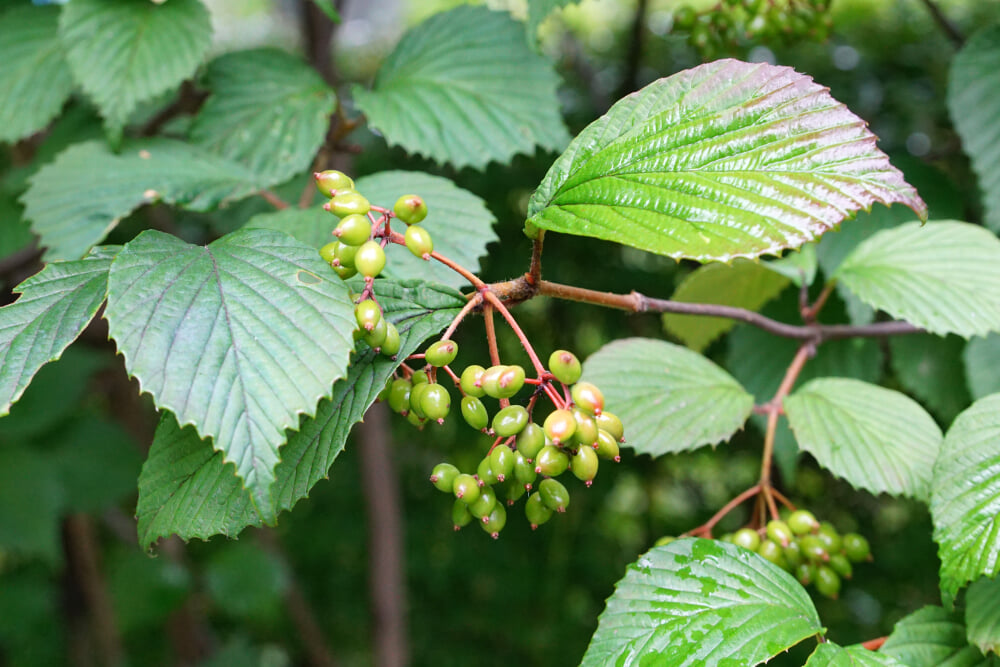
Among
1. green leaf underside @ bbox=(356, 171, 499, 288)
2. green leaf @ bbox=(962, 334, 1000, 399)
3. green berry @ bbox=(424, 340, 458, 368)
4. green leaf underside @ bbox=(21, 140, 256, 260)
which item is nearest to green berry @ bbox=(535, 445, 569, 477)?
green berry @ bbox=(424, 340, 458, 368)

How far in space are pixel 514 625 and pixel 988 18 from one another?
2.12 meters

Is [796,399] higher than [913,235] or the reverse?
the reverse

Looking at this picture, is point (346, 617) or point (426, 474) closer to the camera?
point (426, 474)

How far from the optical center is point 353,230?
0.57 m

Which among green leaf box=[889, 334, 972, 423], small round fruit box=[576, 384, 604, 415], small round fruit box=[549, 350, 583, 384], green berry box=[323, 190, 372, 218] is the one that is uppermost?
green berry box=[323, 190, 372, 218]

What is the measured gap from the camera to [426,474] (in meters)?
2.59

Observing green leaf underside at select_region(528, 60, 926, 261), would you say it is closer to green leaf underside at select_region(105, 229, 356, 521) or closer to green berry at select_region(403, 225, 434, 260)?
green berry at select_region(403, 225, 434, 260)

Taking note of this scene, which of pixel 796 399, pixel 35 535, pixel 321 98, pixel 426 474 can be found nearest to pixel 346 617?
pixel 426 474

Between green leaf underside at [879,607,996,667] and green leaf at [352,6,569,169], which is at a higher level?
green leaf at [352,6,569,169]

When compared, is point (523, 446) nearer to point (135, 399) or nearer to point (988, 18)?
point (988, 18)

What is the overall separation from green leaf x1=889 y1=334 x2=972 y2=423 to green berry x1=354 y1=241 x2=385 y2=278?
3.13 ft

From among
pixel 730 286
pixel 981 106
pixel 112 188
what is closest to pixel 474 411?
pixel 730 286

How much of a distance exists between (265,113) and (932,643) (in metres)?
1.12

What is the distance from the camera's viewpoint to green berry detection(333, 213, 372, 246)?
57cm
